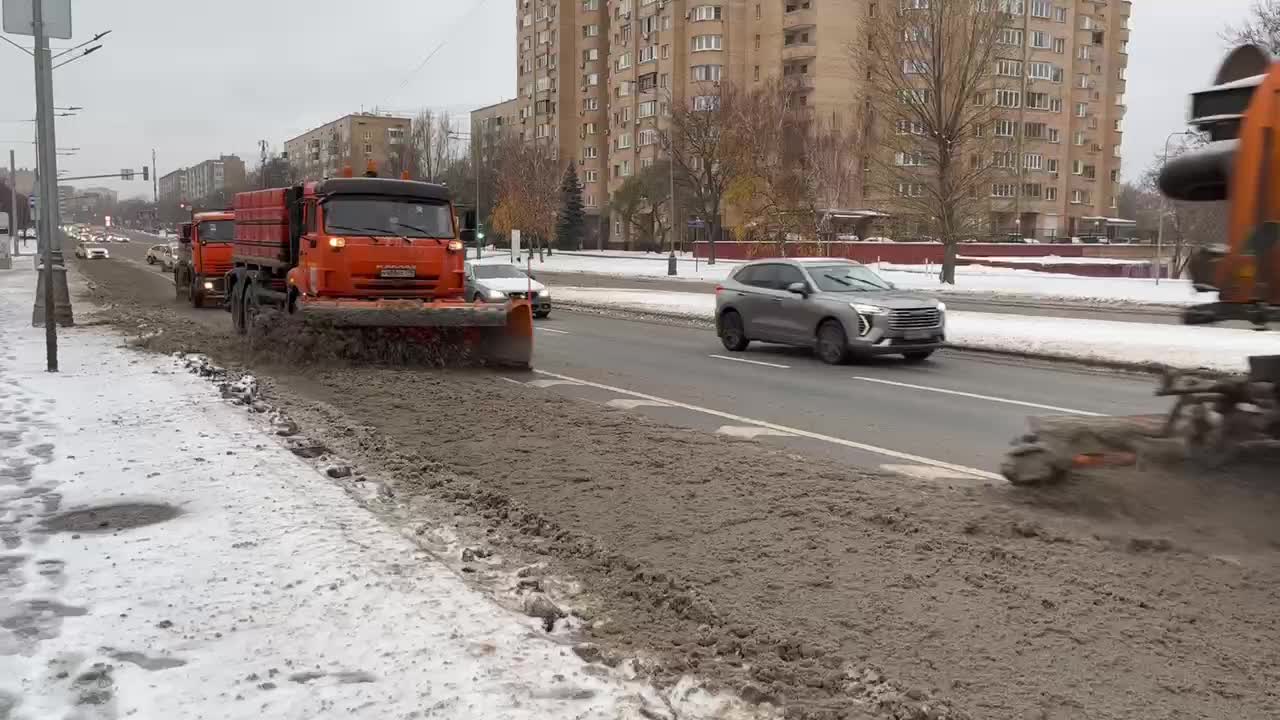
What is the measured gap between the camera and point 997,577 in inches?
204

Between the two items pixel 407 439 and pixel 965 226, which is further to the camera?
pixel 965 226

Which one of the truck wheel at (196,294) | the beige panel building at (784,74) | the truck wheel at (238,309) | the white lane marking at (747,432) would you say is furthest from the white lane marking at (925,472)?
the beige panel building at (784,74)

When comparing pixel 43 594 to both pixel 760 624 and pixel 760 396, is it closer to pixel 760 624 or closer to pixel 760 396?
pixel 760 624

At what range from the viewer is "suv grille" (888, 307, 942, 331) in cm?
1524

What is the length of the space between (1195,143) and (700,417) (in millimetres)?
5108

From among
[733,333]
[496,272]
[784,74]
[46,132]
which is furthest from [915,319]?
A: [784,74]

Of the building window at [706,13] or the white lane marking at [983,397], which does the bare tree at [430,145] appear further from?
the white lane marking at [983,397]

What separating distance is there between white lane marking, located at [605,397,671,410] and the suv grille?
16.9ft

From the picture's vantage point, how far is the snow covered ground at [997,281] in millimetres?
34219

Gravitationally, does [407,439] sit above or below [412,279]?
below

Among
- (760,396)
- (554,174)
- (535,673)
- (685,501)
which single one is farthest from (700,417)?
(554,174)

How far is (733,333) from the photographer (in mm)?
17594

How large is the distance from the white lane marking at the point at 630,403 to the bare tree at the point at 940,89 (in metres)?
31.8

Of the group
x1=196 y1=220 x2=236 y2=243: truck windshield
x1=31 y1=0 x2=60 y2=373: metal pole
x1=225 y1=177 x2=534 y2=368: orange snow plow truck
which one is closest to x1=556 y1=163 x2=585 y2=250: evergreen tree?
x1=196 y1=220 x2=236 y2=243: truck windshield
